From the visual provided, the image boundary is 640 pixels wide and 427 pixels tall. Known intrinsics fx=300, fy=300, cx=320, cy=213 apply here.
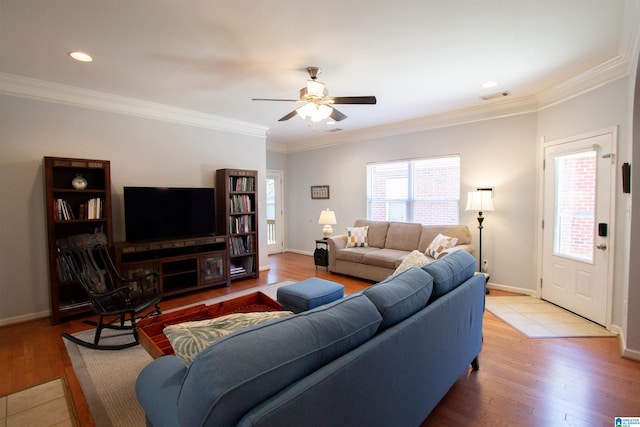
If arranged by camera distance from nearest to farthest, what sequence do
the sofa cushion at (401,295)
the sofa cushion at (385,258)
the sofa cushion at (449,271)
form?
the sofa cushion at (401,295) < the sofa cushion at (449,271) < the sofa cushion at (385,258)

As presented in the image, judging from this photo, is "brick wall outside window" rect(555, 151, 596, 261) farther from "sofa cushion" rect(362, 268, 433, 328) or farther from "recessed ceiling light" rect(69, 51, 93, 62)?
"recessed ceiling light" rect(69, 51, 93, 62)

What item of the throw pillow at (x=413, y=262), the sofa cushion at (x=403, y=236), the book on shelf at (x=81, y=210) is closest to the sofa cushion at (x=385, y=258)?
the sofa cushion at (x=403, y=236)

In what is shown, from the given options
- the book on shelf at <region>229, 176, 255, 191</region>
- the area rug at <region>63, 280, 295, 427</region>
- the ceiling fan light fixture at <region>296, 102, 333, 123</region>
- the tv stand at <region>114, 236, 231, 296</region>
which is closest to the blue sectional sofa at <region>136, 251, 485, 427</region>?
the area rug at <region>63, 280, 295, 427</region>

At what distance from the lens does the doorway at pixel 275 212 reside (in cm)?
724

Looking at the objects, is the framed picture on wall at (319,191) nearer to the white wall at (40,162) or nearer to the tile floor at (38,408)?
the white wall at (40,162)

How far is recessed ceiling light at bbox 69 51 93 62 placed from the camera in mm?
2693

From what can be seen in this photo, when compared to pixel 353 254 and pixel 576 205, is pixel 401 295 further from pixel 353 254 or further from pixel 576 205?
pixel 353 254

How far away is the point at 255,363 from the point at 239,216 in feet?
14.0

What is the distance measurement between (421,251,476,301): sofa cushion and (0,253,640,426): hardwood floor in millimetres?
799

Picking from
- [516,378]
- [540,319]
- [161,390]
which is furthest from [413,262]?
[540,319]

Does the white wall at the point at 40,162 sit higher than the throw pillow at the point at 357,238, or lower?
higher

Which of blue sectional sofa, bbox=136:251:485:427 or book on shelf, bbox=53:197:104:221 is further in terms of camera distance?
book on shelf, bbox=53:197:104:221

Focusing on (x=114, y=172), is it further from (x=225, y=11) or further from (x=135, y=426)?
(x=135, y=426)

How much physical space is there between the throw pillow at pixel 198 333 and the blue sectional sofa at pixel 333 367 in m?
0.09
